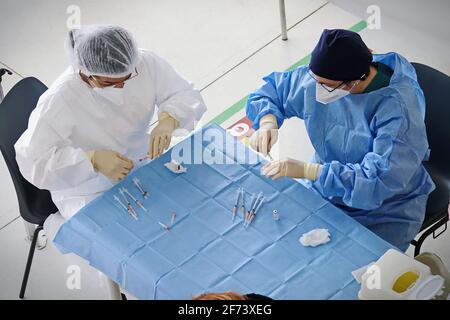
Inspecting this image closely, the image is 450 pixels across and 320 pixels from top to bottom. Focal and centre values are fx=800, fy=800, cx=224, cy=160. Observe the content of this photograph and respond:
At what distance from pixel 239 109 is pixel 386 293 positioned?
1.90 metres

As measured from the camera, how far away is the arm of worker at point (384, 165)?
107 inches

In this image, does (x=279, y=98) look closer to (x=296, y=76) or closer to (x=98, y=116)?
(x=296, y=76)

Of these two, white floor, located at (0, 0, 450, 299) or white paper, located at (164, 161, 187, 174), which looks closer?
white paper, located at (164, 161, 187, 174)

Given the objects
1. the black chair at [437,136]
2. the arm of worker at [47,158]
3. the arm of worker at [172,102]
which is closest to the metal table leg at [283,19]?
the arm of worker at [172,102]

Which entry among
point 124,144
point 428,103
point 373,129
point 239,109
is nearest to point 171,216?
point 124,144

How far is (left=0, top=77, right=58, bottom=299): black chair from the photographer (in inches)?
118

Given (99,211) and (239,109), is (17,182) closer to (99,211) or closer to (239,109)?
(99,211)

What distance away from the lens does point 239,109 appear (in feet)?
13.7

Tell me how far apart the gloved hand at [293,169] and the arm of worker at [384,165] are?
3cm

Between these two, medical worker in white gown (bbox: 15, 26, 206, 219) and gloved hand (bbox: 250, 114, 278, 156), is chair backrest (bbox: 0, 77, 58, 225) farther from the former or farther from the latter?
gloved hand (bbox: 250, 114, 278, 156)

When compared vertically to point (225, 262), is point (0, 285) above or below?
below

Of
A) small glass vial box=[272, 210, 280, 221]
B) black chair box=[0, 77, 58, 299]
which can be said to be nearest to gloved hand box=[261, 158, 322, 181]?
small glass vial box=[272, 210, 280, 221]

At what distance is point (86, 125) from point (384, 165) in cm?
112

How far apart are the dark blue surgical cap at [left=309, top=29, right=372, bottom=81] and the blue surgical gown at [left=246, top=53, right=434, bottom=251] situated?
0.39 ft
